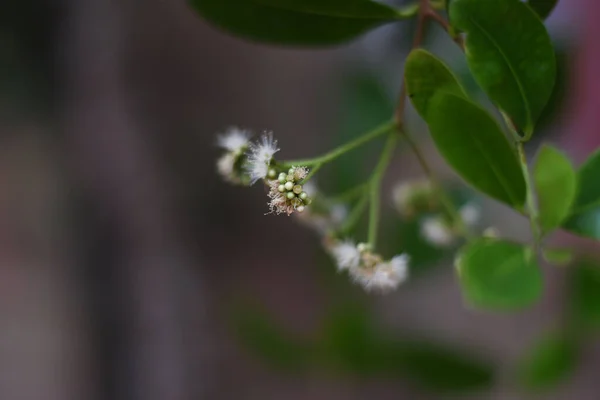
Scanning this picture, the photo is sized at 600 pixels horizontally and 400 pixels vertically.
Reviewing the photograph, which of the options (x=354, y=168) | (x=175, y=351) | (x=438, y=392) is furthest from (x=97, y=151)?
(x=438, y=392)

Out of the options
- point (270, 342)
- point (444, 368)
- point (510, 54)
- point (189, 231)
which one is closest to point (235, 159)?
point (510, 54)

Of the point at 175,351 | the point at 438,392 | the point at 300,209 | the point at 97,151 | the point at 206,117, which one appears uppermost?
the point at 206,117

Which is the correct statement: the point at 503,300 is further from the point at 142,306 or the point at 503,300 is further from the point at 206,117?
the point at 206,117

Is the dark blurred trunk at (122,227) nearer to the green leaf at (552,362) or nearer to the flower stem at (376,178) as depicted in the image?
the green leaf at (552,362)

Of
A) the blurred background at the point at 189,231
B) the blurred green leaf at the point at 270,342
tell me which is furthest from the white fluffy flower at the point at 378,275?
the blurred green leaf at the point at 270,342

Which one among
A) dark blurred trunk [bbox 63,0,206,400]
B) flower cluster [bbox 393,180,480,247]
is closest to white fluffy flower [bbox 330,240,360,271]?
flower cluster [bbox 393,180,480,247]
